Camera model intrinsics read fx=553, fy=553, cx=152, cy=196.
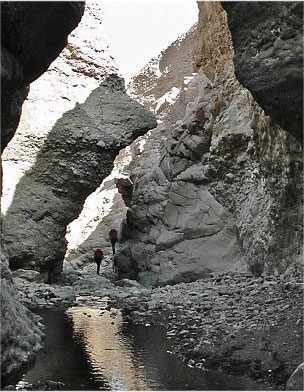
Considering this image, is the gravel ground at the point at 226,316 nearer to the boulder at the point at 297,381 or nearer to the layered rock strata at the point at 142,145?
the boulder at the point at 297,381

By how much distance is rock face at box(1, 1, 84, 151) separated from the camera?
1282 centimetres

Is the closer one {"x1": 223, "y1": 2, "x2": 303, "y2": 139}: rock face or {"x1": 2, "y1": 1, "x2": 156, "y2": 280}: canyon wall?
{"x1": 223, "y1": 2, "x2": 303, "y2": 139}: rock face

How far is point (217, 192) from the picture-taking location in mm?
25828

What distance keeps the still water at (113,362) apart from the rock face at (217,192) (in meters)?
5.65

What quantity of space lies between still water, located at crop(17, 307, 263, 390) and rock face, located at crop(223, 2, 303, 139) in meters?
5.79

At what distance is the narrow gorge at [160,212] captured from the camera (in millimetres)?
10742

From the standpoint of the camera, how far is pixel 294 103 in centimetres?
1166

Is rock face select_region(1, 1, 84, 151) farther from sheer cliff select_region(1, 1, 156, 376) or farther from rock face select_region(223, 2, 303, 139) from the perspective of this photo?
sheer cliff select_region(1, 1, 156, 376)

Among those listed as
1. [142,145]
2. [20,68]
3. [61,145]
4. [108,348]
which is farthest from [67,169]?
[142,145]

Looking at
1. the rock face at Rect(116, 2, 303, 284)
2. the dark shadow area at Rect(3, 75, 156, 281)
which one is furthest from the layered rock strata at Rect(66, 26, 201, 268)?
the dark shadow area at Rect(3, 75, 156, 281)

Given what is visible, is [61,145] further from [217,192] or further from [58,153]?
[217,192]

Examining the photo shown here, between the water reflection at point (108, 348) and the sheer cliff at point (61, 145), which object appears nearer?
the water reflection at point (108, 348)

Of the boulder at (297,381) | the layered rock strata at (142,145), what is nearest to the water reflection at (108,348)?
the boulder at (297,381)

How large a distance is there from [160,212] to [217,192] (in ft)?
11.6
